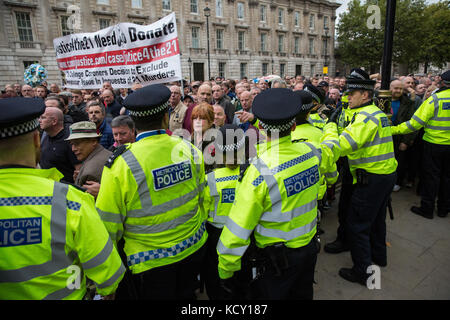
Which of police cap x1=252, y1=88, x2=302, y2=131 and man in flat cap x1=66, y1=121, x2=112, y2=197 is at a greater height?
police cap x1=252, y1=88, x2=302, y2=131

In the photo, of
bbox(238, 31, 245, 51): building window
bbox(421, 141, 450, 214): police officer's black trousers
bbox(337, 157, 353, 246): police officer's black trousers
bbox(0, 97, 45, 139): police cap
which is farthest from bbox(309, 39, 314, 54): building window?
bbox(0, 97, 45, 139): police cap

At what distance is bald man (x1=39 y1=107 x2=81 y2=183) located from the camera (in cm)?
354

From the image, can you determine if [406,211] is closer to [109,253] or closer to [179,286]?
[179,286]

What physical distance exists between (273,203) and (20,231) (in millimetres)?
1442

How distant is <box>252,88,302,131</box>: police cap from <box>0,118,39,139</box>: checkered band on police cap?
1.34 metres

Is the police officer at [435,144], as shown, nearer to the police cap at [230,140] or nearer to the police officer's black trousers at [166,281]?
the police cap at [230,140]

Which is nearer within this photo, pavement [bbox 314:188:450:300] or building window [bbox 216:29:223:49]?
pavement [bbox 314:188:450:300]

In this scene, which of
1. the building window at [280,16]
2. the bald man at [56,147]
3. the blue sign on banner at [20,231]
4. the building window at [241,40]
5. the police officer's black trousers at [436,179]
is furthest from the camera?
the building window at [280,16]

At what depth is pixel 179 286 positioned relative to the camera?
222 cm

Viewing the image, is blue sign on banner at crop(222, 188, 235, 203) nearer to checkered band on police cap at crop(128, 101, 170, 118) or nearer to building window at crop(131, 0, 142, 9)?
checkered band on police cap at crop(128, 101, 170, 118)

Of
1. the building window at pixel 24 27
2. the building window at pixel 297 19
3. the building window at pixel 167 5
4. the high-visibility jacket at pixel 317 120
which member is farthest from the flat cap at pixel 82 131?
Answer: the building window at pixel 297 19

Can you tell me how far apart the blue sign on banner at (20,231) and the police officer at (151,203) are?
1.65 feet

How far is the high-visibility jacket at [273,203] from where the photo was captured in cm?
187

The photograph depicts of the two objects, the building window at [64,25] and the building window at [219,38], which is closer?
the building window at [64,25]
